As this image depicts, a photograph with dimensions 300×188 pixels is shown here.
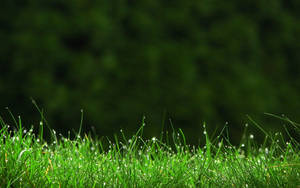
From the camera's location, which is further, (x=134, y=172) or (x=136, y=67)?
(x=136, y=67)

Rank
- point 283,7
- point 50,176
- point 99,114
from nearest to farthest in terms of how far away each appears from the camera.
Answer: point 50,176 → point 99,114 → point 283,7

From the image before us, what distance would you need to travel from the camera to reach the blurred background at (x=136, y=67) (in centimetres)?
582

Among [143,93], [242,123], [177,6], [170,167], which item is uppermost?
[177,6]

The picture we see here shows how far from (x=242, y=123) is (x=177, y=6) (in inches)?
72.2

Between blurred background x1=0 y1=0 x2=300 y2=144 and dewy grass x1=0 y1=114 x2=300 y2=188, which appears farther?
blurred background x1=0 y1=0 x2=300 y2=144

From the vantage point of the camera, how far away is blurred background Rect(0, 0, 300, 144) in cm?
582

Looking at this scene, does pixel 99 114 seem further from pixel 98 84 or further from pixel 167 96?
pixel 167 96

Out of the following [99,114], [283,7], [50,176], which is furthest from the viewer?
[283,7]

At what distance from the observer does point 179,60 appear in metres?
6.12

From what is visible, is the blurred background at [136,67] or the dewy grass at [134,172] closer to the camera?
the dewy grass at [134,172]

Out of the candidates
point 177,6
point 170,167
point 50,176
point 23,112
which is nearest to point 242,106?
point 177,6

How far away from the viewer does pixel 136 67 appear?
6012mm

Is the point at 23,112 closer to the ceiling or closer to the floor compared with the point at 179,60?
closer to the floor

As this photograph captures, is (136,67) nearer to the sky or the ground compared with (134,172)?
nearer to the ground
